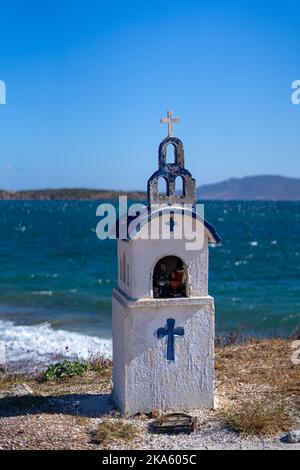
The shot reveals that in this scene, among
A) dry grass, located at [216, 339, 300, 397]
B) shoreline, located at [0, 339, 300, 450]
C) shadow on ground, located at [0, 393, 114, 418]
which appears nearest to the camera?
shoreline, located at [0, 339, 300, 450]

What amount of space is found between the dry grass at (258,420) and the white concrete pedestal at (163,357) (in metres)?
0.68

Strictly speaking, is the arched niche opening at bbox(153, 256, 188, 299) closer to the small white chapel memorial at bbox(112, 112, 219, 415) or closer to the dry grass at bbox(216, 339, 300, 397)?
the small white chapel memorial at bbox(112, 112, 219, 415)

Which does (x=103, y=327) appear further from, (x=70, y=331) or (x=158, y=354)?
(x=158, y=354)

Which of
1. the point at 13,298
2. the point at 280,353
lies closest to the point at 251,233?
the point at 13,298

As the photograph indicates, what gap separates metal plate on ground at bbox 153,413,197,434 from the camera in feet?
32.3

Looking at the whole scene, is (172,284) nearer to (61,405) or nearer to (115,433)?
(115,433)

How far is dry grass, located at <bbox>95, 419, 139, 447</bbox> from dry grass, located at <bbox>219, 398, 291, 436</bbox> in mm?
1345

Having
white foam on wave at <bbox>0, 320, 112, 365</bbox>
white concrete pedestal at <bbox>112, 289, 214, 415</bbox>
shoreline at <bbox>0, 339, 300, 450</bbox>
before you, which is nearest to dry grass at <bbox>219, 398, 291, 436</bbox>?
shoreline at <bbox>0, 339, 300, 450</bbox>

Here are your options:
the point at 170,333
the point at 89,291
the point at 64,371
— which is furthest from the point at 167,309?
the point at 89,291

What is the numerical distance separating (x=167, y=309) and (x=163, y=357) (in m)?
0.73

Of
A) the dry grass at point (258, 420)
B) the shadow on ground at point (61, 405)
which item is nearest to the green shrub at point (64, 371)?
the shadow on ground at point (61, 405)

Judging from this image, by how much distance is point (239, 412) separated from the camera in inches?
413

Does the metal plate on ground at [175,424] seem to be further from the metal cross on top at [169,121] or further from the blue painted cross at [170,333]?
the metal cross on top at [169,121]

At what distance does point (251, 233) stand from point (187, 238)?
80.9m
